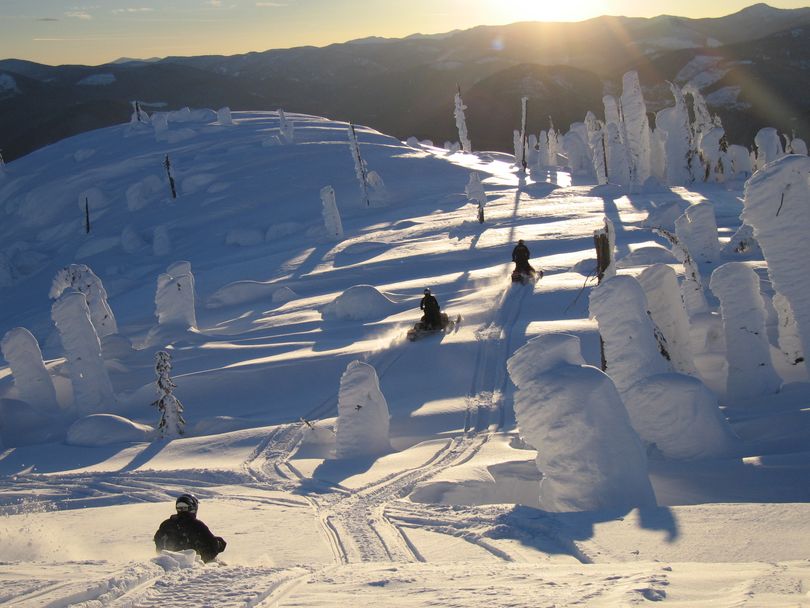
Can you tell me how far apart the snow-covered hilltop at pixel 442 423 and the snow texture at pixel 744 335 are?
1.9 inches

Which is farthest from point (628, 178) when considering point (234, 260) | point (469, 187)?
point (234, 260)

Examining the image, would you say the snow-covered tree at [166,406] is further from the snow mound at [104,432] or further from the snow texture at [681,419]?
the snow texture at [681,419]

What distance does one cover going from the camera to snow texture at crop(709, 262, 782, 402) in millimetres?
13070

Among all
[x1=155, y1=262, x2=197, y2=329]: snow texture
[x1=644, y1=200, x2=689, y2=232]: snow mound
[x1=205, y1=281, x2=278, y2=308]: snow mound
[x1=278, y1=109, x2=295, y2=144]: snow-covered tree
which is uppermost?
[x1=278, y1=109, x2=295, y2=144]: snow-covered tree

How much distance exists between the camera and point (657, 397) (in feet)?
34.7

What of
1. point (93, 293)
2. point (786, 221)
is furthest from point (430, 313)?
point (93, 293)

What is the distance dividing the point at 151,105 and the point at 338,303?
13783 cm

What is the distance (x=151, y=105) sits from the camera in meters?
147

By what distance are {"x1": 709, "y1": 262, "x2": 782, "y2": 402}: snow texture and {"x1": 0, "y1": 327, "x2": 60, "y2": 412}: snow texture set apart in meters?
14.1

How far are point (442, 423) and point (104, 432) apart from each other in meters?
6.40

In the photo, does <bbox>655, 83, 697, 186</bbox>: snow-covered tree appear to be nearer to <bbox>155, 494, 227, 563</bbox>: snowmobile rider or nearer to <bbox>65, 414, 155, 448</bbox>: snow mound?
<bbox>65, 414, 155, 448</bbox>: snow mound

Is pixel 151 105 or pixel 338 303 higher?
pixel 151 105

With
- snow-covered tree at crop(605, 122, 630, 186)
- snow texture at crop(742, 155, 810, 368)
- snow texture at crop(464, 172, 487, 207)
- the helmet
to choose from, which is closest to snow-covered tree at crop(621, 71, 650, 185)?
snow-covered tree at crop(605, 122, 630, 186)

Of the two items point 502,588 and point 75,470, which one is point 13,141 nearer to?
point 75,470
